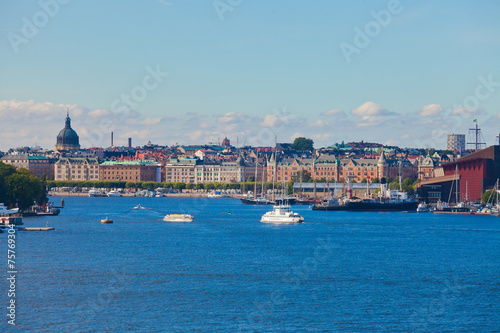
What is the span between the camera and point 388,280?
30.5 meters

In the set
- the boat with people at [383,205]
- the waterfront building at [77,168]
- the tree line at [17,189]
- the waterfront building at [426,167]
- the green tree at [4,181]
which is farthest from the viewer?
the waterfront building at [77,168]

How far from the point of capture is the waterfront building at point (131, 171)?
170m

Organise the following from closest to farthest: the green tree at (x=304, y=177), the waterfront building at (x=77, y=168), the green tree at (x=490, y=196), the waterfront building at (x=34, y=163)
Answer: the green tree at (x=490, y=196) < the green tree at (x=304, y=177) < the waterfront building at (x=34, y=163) < the waterfront building at (x=77, y=168)

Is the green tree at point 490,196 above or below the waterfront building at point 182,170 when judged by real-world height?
below

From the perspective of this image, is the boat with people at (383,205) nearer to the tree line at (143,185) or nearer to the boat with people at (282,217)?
the boat with people at (282,217)

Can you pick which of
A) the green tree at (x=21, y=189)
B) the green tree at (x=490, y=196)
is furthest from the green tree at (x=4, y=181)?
the green tree at (x=490, y=196)

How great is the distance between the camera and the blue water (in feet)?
77.0

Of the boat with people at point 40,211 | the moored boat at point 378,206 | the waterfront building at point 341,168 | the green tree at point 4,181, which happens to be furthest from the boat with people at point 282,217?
the waterfront building at point 341,168

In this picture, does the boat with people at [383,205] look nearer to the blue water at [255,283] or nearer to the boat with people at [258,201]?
the boat with people at [258,201]

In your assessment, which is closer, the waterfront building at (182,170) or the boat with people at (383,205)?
the boat with people at (383,205)

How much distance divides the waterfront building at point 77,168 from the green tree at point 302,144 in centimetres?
4573

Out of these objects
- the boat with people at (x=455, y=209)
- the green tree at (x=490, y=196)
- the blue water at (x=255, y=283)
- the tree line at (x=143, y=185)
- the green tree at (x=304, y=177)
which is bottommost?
the blue water at (x=255, y=283)

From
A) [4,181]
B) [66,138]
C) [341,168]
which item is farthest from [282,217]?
[66,138]

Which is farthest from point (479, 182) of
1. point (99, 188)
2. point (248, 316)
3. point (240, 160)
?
point (99, 188)
